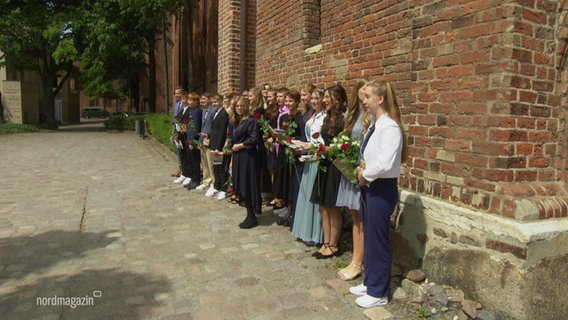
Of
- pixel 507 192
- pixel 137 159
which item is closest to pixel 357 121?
pixel 507 192

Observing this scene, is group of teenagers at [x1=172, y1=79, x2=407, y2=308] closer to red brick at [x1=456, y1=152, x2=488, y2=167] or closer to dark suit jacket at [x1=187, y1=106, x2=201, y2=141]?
dark suit jacket at [x1=187, y1=106, x2=201, y2=141]

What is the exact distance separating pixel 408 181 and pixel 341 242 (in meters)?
1.31

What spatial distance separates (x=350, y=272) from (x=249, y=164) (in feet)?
7.51

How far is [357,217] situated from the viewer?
13.8 feet

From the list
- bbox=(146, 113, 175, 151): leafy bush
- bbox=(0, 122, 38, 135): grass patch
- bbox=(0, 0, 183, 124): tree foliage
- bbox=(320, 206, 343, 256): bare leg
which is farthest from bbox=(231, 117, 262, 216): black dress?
bbox=(0, 122, 38, 135): grass patch

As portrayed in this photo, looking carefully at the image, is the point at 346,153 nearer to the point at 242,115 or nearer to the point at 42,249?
the point at 242,115

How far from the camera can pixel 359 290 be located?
376cm

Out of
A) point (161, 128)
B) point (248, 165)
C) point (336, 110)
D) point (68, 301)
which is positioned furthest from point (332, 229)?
point (161, 128)

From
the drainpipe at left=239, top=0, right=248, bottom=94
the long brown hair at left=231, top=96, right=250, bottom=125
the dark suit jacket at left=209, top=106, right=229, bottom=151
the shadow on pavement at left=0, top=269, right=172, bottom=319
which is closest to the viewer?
the shadow on pavement at left=0, top=269, right=172, bottom=319

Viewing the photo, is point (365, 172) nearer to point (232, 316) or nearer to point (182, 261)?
point (232, 316)

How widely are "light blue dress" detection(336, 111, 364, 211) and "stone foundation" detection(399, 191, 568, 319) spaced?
2.30ft

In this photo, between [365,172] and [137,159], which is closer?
[365,172]

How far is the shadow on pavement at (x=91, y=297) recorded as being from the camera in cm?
341

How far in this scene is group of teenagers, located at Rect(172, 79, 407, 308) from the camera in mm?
3514
